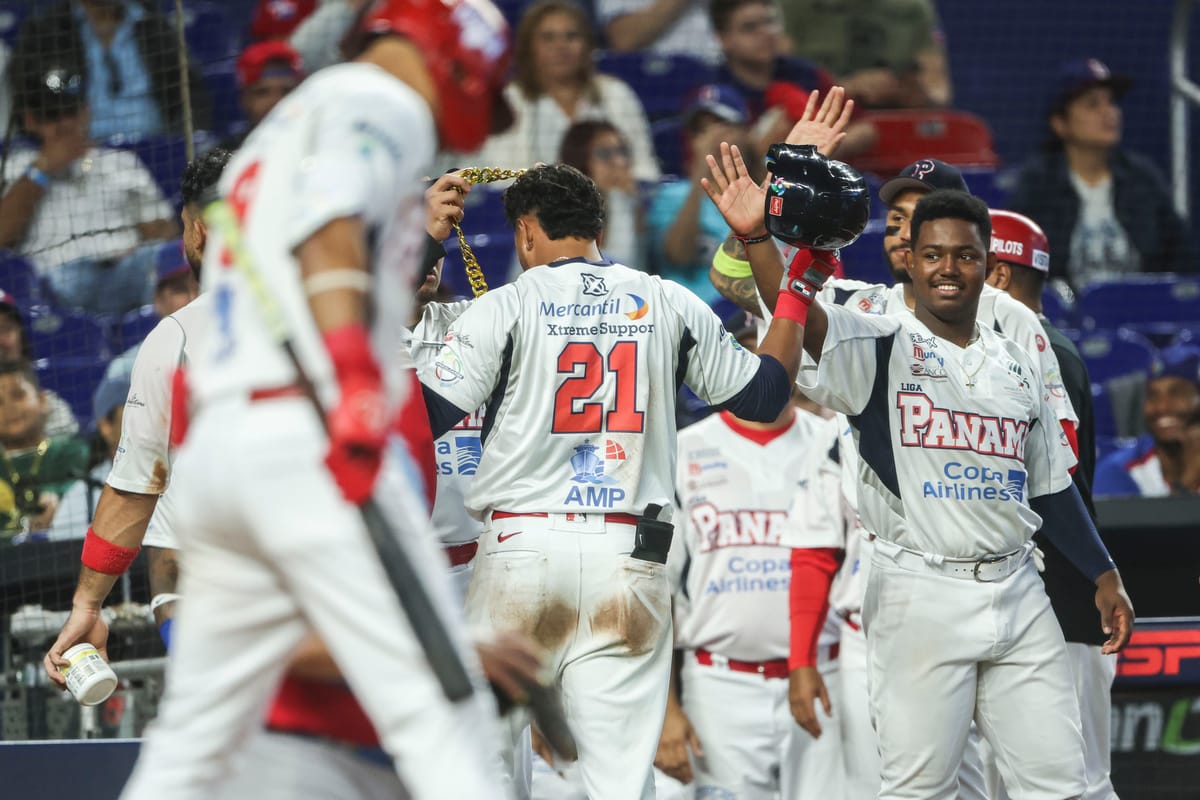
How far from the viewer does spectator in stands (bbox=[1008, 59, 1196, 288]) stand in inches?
355

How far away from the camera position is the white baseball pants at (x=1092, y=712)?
5184mm

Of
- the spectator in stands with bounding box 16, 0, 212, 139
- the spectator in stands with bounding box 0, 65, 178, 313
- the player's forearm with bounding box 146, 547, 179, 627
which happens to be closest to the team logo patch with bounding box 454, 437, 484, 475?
the player's forearm with bounding box 146, 547, 179, 627

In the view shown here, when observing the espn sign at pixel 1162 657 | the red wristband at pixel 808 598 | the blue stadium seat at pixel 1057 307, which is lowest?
the espn sign at pixel 1162 657

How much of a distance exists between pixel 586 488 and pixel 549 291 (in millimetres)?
566

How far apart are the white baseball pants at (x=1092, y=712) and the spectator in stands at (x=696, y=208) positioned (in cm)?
307

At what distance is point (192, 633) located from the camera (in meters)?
2.34

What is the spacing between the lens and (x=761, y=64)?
926 cm

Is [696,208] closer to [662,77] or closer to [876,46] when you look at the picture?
[662,77]

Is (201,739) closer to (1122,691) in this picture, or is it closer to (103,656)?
(103,656)

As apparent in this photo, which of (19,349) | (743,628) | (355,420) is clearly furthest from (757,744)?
(355,420)

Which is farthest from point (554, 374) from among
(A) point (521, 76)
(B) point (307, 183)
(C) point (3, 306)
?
(A) point (521, 76)

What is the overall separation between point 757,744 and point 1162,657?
1571mm

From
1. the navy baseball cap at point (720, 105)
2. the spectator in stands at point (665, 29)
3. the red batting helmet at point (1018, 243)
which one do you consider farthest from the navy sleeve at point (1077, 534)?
the spectator in stands at point (665, 29)

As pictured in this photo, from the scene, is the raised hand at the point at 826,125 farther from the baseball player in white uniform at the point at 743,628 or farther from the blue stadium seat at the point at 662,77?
the blue stadium seat at the point at 662,77
